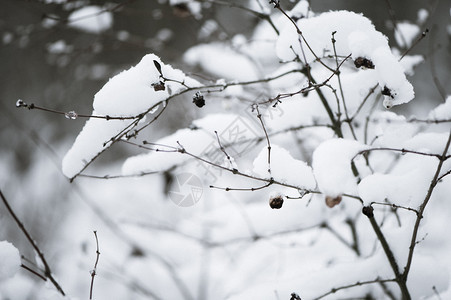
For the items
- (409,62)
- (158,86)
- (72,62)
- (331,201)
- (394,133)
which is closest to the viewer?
(331,201)

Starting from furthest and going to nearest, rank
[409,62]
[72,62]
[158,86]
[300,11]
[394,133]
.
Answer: [72,62] → [409,62] → [300,11] → [394,133] → [158,86]

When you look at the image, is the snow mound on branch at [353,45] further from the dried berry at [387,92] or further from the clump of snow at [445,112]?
the clump of snow at [445,112]

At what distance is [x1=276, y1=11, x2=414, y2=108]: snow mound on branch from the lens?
28.9 inches

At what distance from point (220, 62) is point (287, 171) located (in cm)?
141

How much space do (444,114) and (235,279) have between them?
1639 mm

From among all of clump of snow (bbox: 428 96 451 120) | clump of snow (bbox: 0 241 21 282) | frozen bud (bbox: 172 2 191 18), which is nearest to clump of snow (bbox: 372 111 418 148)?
clump of snow (bbox: 428 96 451 120)

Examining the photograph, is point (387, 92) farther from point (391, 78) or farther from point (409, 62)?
point (409, 62)

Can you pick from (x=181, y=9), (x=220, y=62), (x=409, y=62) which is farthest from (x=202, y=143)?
(x=220, y=62)

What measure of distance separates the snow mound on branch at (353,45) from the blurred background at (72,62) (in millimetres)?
363

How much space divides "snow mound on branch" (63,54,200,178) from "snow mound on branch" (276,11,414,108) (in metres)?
0.31

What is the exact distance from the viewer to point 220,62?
2.04 metres

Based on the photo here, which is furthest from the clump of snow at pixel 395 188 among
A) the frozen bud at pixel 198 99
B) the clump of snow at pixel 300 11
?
the clump of snow at pixel 300 11

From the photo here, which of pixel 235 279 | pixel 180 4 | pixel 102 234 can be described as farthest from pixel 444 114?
pixel 102 234

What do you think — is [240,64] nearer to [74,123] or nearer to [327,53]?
[327,53]
